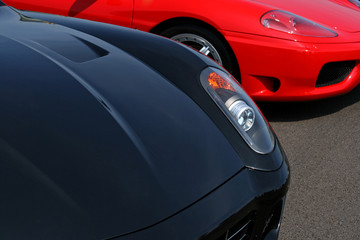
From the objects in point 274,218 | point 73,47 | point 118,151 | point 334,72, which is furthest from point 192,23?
point 118,151

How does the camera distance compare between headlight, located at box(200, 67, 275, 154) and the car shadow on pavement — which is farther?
the car shadow on pavement

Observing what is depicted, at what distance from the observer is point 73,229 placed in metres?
1.15

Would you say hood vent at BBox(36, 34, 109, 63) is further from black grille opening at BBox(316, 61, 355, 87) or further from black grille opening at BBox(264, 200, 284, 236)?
black grille opening at BBox(316, 61, 355, 87)

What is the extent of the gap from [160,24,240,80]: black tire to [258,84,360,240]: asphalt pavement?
494 millimetres

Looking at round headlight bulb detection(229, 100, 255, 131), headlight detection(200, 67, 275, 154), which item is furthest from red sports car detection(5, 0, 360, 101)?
round headlight bulb detection(229, 100, 255, 131)

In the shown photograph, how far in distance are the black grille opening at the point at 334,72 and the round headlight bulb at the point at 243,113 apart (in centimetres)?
181

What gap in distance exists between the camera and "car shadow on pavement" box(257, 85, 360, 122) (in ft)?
12.3

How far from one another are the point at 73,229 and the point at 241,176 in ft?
1.85

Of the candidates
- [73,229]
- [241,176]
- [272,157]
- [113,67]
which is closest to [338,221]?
[272,157]

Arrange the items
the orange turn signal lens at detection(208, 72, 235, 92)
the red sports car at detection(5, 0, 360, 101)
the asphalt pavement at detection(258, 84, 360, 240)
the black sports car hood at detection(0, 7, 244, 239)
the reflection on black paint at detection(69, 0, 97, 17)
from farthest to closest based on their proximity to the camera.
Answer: the reflection on black paint at detection(69, 0, 97, 17), the red sports car at detection(5, 0, 360, 101), the asphalt pavement at detection(258, 84, 360, 240), the orange turn signal lens at detection(208, 72, 235, 92), the black sports car hood at detection(0, 7, 244, 239)

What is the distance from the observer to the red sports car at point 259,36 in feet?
11.2

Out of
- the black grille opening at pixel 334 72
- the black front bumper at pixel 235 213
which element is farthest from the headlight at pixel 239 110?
the black grille opening at pixel 334 72

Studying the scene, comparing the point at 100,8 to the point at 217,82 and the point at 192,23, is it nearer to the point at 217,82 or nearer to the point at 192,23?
the point at 192,23

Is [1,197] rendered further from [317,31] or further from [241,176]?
[317,31]
